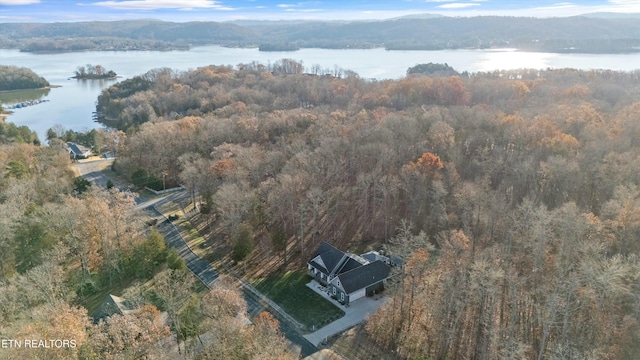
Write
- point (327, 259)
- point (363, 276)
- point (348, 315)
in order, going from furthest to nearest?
point (327, 259)
point (363, 276)
point (348, 315)

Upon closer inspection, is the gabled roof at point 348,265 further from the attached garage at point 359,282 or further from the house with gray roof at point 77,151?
the house with gray roof at point 77,151

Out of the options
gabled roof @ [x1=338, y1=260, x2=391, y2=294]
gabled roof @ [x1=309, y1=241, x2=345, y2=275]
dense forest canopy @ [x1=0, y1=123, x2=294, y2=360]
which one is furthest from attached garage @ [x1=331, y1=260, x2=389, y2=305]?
dense forest canopy @ [x1=0, y1=123, x2=294, y2=360]

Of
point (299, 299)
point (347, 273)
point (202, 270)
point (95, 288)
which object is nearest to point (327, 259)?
point (347, 273)

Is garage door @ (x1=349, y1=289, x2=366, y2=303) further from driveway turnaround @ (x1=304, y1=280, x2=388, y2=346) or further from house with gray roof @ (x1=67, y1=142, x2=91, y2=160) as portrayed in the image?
house with gray roof @ (x1=67, y1=142, x2=91, y2=160)

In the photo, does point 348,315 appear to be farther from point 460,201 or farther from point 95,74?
point 95,74

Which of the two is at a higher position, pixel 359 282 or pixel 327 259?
pixel 327 259

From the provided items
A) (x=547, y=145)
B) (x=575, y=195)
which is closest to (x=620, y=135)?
(x=547, y=145)
